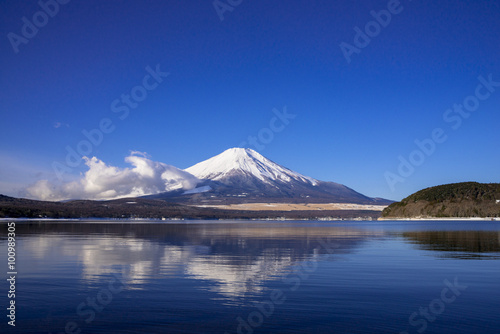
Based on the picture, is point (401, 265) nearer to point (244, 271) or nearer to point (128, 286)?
point (244, 271)

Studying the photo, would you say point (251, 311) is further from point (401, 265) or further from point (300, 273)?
point (401, 265)

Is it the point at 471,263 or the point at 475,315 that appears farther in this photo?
the point at 471,263

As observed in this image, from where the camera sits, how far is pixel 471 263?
2758cm

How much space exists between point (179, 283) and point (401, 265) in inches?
555

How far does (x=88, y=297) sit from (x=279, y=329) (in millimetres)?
7969

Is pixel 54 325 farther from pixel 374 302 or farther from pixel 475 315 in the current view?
pixel 475 315

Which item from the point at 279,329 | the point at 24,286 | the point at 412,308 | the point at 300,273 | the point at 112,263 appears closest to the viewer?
the point at 279,329

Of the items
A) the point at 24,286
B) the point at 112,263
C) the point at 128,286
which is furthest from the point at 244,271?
the point at 24,286

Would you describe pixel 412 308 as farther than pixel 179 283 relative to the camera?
No

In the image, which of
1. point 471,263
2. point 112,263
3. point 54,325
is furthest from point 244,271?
point 471,263

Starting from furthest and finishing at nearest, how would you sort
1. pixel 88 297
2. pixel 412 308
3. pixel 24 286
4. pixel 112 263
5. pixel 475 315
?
pixel 112 263, pixel 24 286, pixel 88 297, pixel 412 308, pixel 475 315

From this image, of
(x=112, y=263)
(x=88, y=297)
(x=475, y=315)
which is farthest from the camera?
(x=112, y=263)

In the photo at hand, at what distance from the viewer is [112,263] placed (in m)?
26.8

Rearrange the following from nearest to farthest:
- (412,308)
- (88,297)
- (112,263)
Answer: (412,308), (88,297), (112,263)
